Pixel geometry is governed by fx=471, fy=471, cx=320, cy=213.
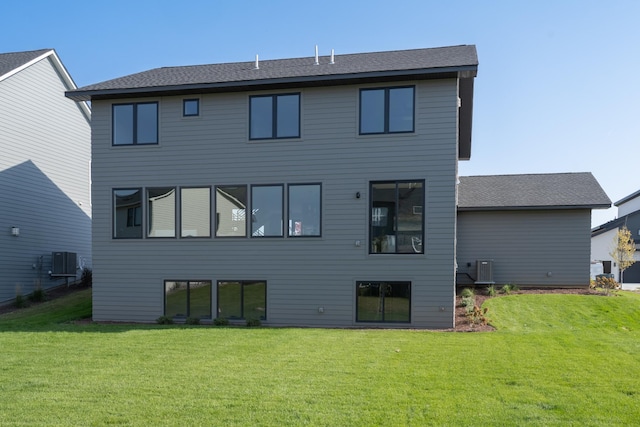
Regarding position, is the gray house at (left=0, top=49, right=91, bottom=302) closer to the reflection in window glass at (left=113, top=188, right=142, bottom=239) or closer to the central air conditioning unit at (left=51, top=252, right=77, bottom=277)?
the central air conditioning unit at (left=51, top=252, right=77, bottom=277)

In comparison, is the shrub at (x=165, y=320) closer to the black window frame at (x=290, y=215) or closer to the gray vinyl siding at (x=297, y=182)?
the gray vinyl siding at (x=297, y=182)

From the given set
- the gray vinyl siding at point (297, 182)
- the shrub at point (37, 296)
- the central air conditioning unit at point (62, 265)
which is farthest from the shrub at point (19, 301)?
the gray vinyl siding at point (297, 182)

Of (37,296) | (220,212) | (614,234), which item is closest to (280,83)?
(220,212)

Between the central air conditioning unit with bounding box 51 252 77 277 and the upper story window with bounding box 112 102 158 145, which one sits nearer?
the upper story window with bounding box 112 102 158 145

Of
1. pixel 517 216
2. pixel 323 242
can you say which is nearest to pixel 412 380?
pixel 323 242

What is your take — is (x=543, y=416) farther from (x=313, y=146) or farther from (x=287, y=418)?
(x=313, y=146)

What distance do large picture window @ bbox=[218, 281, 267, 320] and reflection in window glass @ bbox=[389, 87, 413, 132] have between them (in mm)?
5409

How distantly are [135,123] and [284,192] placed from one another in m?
4.79

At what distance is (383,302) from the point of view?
1209 centimetres

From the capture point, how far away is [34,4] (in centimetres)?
1267

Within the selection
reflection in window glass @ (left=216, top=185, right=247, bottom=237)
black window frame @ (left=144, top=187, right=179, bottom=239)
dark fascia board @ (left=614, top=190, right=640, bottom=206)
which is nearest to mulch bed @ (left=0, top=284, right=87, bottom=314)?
black window frame @ (left=144, top=187, right=179, bottom=239)

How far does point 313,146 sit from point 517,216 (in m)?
8.73

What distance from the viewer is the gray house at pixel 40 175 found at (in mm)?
16281

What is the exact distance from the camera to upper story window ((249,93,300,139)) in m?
12.5
